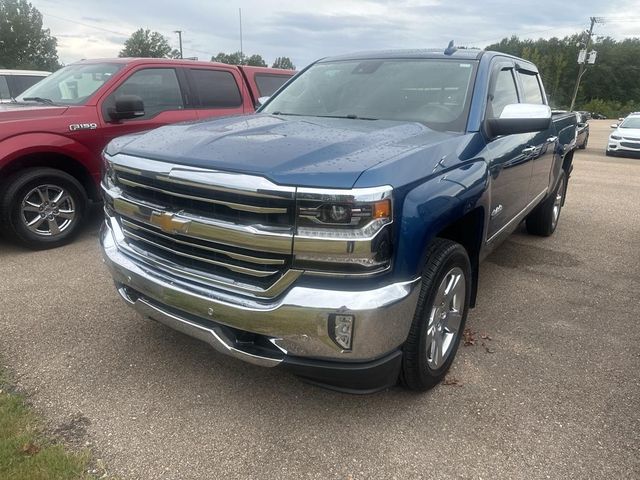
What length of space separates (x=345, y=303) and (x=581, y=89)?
104 m

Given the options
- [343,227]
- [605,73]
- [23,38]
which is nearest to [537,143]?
[343,227]

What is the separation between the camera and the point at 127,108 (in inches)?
203

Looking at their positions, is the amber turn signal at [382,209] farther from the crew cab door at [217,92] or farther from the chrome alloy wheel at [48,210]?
the crew cab door at [217,92]

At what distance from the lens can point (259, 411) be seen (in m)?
2.66

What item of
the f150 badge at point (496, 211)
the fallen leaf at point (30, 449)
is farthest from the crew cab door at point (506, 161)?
the fallen leaf at point (30, 449)

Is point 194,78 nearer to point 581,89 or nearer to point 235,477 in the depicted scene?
point 235,477

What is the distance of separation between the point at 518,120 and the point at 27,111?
445 centimetres

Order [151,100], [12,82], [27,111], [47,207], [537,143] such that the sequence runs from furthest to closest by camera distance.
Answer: [12,82] < [151,100] < [47,207] < [27,111] < [537,143]

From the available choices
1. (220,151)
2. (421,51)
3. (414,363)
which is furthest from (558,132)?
(220,151)

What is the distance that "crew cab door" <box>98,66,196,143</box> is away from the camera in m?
5.35

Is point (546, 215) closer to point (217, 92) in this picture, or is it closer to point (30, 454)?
point (217, 92)

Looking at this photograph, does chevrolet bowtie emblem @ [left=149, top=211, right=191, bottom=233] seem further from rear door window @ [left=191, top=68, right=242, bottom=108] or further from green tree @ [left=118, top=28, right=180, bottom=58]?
green tree @ [left=118, top=28, right=180, bottom=58]

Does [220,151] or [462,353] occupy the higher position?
[220,151]

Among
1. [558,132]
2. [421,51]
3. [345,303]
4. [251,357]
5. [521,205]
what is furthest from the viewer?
[558,132]
